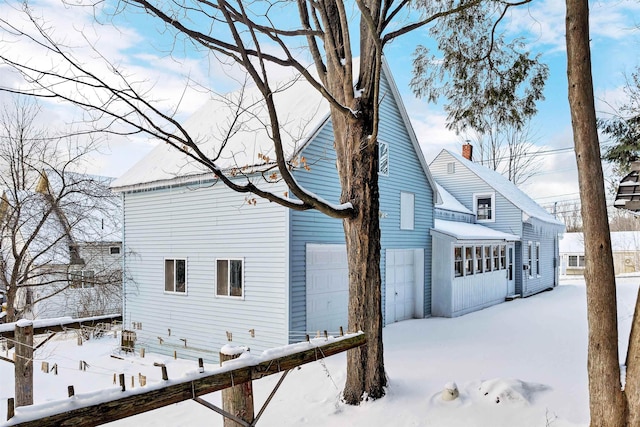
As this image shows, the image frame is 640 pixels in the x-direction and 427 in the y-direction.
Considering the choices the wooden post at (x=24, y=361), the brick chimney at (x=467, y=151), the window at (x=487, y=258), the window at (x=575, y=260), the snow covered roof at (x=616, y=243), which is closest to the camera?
the wooden post at (x=24, y=361)

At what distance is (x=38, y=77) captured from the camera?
4883mm

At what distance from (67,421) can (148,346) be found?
10141 mm

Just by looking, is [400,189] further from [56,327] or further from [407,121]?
[56,327]

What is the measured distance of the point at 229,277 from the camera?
10.3m

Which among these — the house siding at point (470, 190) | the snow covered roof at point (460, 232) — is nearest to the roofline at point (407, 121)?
the snow covered roof at point (460, 232)

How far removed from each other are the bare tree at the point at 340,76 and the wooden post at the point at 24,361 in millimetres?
3444

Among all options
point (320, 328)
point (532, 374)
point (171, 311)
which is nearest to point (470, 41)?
point (532, 374)

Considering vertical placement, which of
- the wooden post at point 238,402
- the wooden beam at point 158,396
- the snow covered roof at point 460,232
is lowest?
the wooden post at point 238,402

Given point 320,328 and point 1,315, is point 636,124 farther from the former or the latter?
point 1,315

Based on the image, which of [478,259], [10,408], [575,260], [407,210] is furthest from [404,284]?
[575,260]

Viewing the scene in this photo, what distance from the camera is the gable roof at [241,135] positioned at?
32.7 feet

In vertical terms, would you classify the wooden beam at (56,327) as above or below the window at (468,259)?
below

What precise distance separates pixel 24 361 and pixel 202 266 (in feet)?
15.0

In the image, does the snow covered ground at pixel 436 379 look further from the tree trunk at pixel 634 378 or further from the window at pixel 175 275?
the window at pixel 175 275
